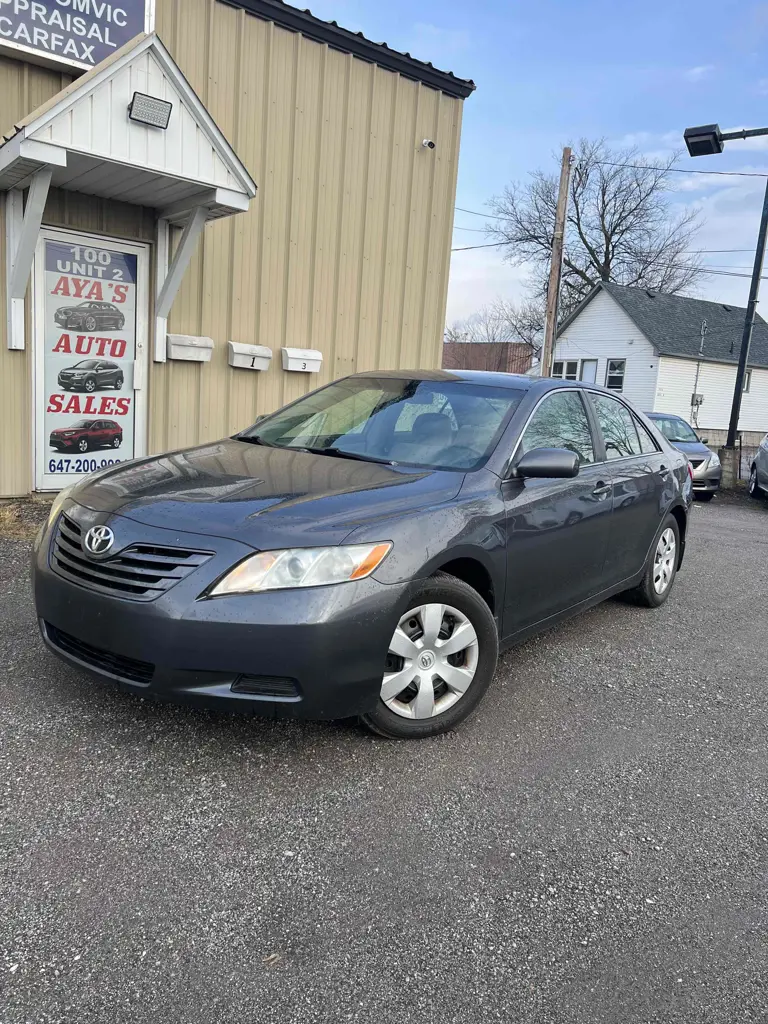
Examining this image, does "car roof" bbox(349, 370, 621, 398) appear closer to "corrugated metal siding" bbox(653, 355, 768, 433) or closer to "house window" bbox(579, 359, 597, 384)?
"corrugated metal siding" bbox(653, 355, 768, 433)

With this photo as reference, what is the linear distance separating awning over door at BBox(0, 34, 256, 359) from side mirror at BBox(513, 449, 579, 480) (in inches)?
174

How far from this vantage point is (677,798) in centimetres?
302

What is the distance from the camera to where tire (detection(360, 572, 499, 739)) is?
10.1 ft

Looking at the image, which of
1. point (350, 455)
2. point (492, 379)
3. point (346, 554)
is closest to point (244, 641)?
point (346, 554)

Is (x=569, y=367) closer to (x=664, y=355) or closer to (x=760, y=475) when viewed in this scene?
(x=664, y=355)

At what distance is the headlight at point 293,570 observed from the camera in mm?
2768

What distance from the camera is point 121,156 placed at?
6148 millimetres

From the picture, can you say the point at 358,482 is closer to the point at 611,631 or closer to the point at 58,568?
the point at 58,568

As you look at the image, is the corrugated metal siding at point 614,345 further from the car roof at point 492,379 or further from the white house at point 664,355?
the car roof at point 492,379

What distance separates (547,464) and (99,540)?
196 cm

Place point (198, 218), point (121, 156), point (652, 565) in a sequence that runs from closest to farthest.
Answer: point (652, 565), point (121, 156), point (198, 218)

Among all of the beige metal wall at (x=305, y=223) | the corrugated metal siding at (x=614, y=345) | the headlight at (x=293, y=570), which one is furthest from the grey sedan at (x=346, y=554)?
the corrugated metal siding at (x=614, y=345)

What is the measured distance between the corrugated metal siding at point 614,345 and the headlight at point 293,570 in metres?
30.5

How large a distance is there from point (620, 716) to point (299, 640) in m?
1.81
